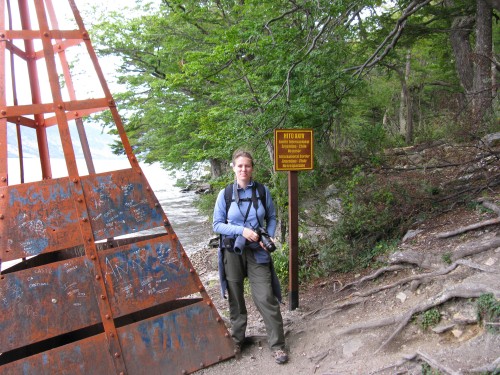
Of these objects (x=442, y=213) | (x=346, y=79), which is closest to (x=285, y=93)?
(x=346, y=79)

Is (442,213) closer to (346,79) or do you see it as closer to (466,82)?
(346,79)

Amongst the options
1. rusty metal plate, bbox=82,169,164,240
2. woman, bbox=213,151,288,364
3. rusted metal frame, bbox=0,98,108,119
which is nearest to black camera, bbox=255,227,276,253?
woman, bbox=213,151,288,364

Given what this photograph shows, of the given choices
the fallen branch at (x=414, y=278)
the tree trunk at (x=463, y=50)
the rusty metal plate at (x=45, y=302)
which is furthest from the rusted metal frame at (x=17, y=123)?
the tree trunk at (x=463, y=50)

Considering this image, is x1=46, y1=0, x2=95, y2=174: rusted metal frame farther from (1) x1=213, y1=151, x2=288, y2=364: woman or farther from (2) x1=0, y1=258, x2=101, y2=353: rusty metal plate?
(1) x1=213, y1=151, x2=288, y2=364: woman

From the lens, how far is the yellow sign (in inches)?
194

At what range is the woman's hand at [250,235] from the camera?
12.5ft

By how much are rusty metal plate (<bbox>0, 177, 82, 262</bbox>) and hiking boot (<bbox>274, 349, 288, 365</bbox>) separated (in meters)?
2.18

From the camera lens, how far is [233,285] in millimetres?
4152

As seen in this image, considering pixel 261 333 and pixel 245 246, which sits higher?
pixel 245 246

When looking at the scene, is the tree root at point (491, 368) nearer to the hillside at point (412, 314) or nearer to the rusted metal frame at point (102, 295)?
the hillside at point (412, 314)

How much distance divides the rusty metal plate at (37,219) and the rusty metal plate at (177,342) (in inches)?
39.6

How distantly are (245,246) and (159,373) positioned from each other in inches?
56.0

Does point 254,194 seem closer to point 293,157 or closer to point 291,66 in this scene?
point 293,157

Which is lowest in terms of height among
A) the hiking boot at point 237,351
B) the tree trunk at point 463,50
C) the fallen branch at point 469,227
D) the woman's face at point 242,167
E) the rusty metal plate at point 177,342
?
the hiking boot at point 237,351
